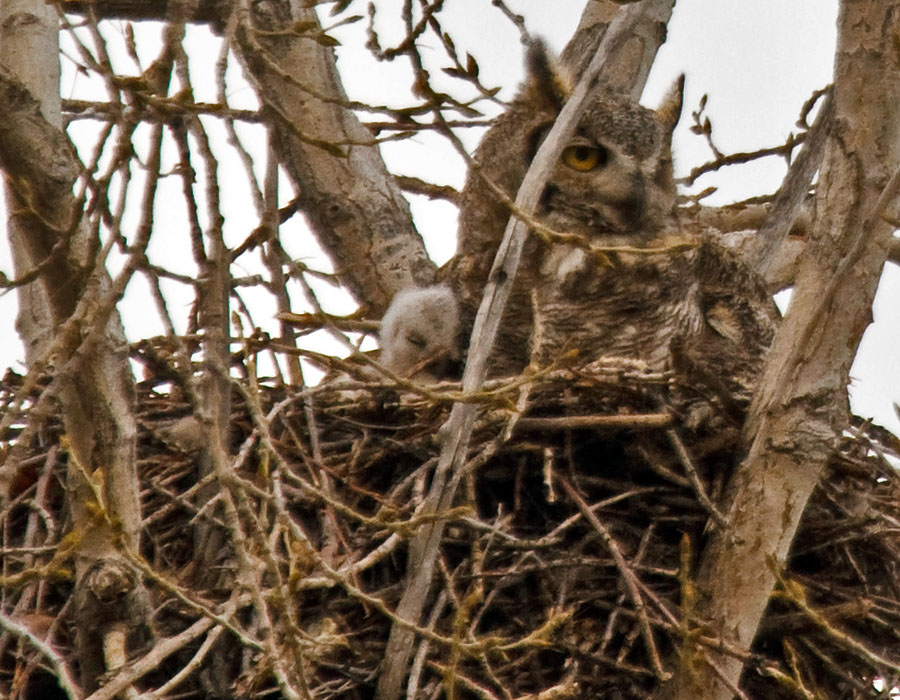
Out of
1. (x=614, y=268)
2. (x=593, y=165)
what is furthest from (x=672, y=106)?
(x=614, y=268)

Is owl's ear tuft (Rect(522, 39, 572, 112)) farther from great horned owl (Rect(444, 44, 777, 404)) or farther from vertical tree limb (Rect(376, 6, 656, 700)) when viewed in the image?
vertical tree limb (Rect(376, 6, 656, 700))

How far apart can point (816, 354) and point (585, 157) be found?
103 centimetres

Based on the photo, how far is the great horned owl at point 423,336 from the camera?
9.78 ft

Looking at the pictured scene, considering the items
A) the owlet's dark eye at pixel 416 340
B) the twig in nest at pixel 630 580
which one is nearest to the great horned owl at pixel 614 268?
the owlet's dark eye at pixel 416 340

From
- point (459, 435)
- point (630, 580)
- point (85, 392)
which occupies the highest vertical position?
point (85, 392)

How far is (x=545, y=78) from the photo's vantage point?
10.0 feet

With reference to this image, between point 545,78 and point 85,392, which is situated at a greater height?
point 545,78

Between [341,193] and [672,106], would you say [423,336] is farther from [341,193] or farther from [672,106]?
[672,106]

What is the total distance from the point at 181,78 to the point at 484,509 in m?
1.22

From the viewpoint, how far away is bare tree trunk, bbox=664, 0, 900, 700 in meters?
2.14

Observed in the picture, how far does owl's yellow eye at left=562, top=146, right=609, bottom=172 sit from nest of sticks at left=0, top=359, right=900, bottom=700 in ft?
1.72

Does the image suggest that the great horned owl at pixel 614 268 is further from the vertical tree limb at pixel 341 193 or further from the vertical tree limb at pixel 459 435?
the vertical tree limb at pixel 459 435

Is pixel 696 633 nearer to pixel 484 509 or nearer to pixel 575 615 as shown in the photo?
pixel 575 615

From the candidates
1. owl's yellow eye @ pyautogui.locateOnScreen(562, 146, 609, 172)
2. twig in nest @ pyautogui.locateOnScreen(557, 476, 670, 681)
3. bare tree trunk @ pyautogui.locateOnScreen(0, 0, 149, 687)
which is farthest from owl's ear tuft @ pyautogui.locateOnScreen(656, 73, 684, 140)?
bare tree trunk @ pyautogui.locateOnScreen(0, 0, 149, 687)
